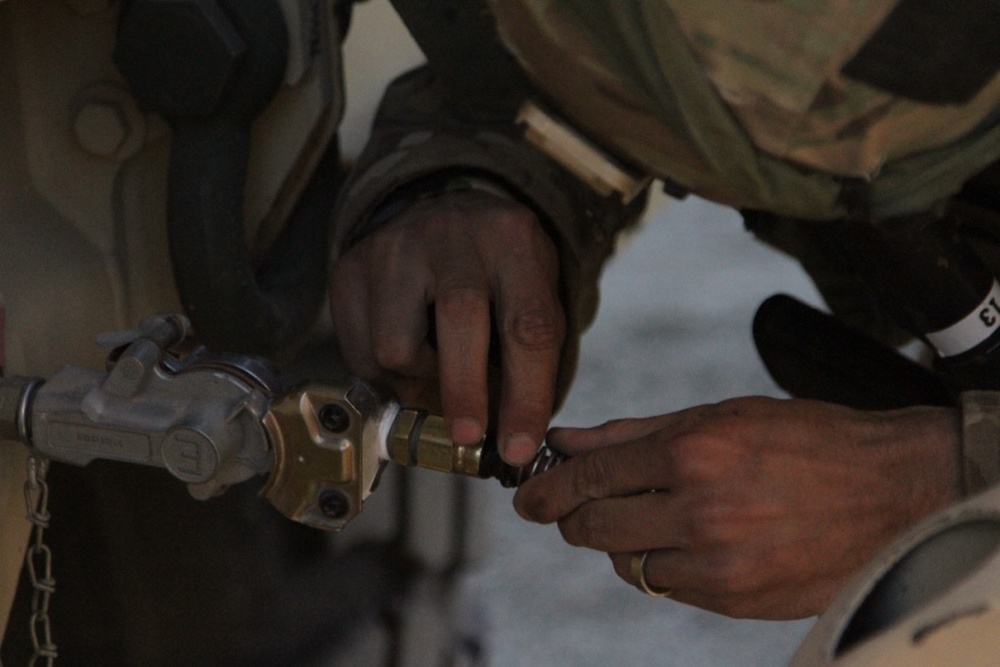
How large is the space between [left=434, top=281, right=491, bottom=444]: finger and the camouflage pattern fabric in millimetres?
123

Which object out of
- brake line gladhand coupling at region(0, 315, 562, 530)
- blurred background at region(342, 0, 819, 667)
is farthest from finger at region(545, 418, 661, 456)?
blurred background at region(342, 0, 819, 667)

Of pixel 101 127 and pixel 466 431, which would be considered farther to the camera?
pixel 101 127

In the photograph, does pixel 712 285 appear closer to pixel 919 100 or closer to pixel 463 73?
pixel 463 73

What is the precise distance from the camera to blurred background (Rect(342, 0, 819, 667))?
3.77ft

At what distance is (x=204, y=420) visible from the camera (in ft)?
2.01

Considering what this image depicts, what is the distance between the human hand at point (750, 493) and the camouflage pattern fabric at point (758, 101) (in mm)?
114

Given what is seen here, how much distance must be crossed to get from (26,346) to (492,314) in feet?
0.83

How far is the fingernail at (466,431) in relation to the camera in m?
0.67

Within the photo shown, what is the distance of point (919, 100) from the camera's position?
0.61 meters

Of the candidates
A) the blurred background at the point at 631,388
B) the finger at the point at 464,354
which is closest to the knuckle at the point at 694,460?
the finger at the point at 464,354

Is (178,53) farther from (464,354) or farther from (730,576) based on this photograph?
(730,576)

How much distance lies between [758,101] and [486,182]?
27 centimetres

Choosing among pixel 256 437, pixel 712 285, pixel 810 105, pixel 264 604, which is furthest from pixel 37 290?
pixel 712 285

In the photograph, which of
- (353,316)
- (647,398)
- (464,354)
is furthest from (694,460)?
(647,398)
